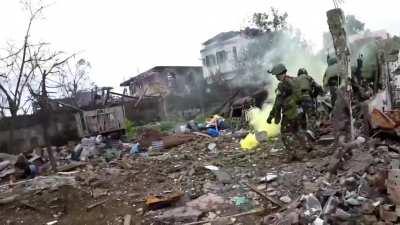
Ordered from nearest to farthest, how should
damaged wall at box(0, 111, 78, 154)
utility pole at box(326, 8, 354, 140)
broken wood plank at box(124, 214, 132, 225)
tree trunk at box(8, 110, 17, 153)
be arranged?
broken wood plank at box(124, 214, 132, 225), utility pole at box(326, 8, 354, 140), tree trunk at box(8, 110, 17, 153), damaged wall at box(0, 111, 78, 154)

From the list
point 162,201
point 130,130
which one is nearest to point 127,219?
point 162,201

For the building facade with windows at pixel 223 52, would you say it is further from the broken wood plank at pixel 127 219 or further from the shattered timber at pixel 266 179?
the broken wood plank at pixel 127 219

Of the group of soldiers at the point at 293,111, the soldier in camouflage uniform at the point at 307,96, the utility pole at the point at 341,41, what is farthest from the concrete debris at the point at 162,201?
the utility pole at the point at 341,41

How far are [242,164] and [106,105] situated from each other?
14.2m

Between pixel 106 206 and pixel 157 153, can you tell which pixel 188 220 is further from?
pixel 157 153

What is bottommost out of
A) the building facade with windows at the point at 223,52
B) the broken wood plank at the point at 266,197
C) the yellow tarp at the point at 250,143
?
the broken wood plank at the point at 266,197

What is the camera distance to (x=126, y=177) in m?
6.71

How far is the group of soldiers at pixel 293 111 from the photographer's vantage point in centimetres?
678

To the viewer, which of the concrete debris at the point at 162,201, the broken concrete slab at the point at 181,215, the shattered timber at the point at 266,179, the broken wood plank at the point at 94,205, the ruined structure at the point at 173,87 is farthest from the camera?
the ruined structure at the point at 173,87

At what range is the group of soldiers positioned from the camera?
678 cm

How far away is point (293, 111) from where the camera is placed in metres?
6.80

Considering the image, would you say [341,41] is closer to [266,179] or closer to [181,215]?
[266,179]

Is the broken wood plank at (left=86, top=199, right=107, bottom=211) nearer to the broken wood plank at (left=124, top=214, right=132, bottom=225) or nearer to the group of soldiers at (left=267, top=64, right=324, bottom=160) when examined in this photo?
the broken wood plank at (left=124, top=214, right=132, bottom=225)

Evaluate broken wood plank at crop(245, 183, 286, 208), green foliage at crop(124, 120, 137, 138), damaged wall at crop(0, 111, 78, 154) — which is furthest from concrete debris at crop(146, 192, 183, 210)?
damaged wall at crop(0, 111, 78, 154)
